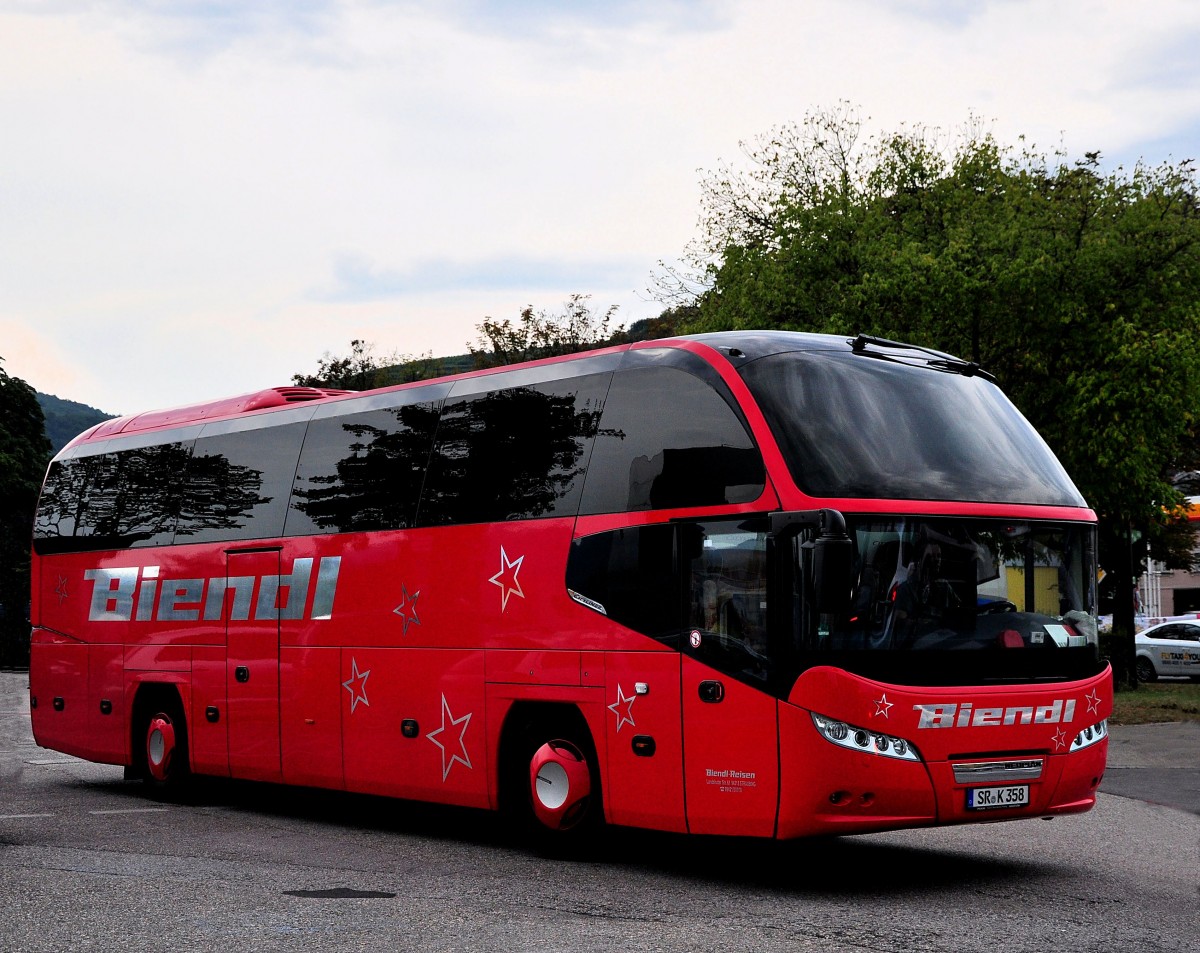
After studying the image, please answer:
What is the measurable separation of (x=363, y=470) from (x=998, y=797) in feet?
18.8

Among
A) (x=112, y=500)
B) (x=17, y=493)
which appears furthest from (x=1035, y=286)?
(x=17, y=493)

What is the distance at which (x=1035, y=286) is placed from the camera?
26.6 metres

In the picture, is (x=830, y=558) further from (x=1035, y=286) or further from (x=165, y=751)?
(x=1035, y=286)

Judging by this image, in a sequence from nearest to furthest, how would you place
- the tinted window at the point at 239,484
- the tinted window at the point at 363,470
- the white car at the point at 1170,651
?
the tinted window at the point at 363,470 < the tinted window at the point at 239,484 < the white car at the point at 1170,651

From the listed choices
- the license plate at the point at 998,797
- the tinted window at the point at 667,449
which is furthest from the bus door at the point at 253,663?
the license plate at the point at 998,797

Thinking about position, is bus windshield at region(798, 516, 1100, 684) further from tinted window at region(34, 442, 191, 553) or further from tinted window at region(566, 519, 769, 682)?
tinted window at region(34, 442, 191, 553)

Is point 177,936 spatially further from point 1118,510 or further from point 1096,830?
point 1118,510

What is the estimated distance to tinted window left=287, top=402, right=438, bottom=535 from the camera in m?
12.5

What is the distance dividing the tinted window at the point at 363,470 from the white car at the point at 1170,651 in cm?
3203

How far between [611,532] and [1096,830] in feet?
16.6

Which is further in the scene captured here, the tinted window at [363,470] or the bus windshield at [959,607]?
the tinted window at [363,470]

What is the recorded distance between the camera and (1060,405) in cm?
2758

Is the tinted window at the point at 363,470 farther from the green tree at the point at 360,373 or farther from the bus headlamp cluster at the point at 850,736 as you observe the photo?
the green tree at the point at 360,373

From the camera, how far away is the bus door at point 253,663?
13680 millimetres
